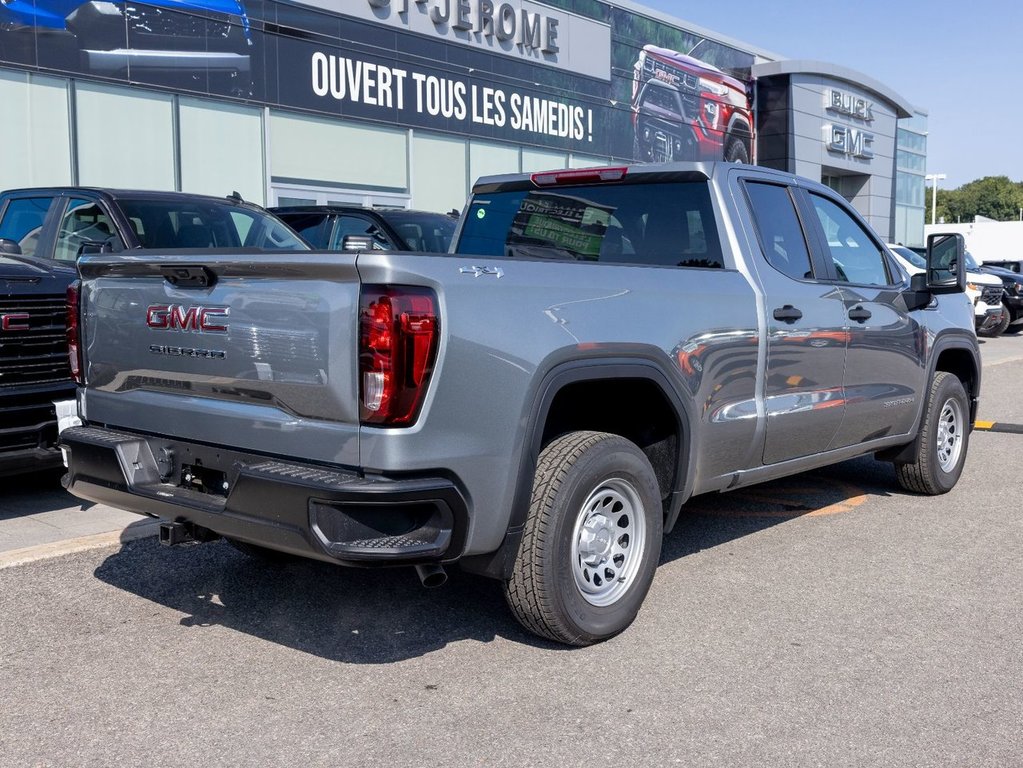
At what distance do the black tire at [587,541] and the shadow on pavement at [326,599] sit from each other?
0.25 metres

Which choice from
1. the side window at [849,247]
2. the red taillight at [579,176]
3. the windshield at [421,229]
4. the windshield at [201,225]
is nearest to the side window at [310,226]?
the windshield at [421,229]

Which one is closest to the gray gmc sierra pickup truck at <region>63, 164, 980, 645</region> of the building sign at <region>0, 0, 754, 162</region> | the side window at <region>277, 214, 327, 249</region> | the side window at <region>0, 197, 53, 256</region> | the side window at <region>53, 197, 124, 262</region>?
the side window at <region>53, 197, 124, 262</region>

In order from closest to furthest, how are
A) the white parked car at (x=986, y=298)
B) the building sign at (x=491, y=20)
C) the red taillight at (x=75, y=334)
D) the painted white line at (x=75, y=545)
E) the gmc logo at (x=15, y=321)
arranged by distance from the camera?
the red taillight at (x=75, y=334) < the painted white line at (x=75, y=545) < the gmc logo at (x=15, y=321) < the white parked car at (x=986, y=298) < the building sign at (x=491, y=20)

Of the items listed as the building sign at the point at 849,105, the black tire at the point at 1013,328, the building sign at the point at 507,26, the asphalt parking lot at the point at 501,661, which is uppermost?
the building sign at the point at 849,105

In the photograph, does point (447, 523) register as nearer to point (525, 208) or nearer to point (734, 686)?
point (734, 686)

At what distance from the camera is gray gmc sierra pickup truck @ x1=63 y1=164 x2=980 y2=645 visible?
3.47 meters

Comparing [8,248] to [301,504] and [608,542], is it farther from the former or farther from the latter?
[608,542]

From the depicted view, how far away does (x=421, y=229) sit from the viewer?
10.9m

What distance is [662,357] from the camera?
438 centimetres

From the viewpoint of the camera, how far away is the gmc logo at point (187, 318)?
381 cm

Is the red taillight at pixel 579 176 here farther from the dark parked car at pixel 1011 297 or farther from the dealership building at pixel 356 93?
the dark parked car at pixel 1011 297

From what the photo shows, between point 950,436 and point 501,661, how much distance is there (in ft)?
13.7

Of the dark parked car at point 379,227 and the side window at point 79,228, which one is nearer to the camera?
the side window at point 79,228

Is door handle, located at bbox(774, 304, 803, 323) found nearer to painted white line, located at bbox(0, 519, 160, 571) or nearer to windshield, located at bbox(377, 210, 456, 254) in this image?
painted white line, located at bbox(0, 519, 160, 571)
